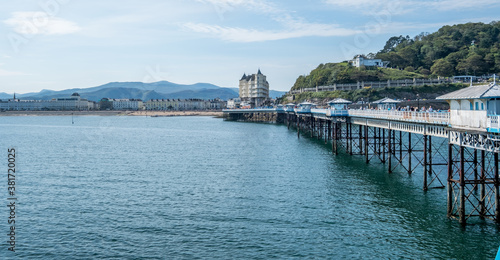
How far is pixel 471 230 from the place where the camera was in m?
26.1

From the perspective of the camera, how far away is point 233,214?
103 feet

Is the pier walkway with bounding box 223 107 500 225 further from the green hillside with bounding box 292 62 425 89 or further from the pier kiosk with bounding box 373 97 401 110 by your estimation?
the green hillside with bounding box 292 62 425 89

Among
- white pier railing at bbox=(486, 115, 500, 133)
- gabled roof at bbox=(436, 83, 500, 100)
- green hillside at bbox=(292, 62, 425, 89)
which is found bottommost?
white pier railing at bbox=(486, 115, 500, 133)

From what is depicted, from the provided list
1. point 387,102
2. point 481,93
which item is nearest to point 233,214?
point 481,93

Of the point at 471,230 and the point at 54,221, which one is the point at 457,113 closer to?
the point at 471,230

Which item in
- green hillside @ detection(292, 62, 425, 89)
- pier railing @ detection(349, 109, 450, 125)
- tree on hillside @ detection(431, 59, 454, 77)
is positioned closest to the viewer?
pier railing @ detection(349, 109, 450, 125)

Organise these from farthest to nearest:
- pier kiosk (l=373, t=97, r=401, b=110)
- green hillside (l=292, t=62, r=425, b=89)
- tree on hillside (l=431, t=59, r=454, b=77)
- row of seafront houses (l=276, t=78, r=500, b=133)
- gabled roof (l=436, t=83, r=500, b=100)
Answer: tree on hillside (l=431, t=59, r=454, b=77), green hillside (l=292, t=62, r=425, b=89), pier kiosk (l=373, t=97, r=401, b=110), gabled roof (l=436, t=83, r=500, b=100), row of seafront houses (l=276, t=78, r=500, b=133)

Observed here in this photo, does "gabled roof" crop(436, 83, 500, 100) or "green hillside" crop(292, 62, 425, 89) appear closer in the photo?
"gabled roof" crop(436, 83, 500, 100)

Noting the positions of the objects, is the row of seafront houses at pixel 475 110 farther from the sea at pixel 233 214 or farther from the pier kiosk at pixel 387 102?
the pier kiosk at pixel 387 102

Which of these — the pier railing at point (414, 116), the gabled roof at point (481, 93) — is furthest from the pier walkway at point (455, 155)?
the gabled roof at point (481, 93)

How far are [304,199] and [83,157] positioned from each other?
39838 millimetres

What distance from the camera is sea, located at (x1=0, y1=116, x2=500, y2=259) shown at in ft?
80.2

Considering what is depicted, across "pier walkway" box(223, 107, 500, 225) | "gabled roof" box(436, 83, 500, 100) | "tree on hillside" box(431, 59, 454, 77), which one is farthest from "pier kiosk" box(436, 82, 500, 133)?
"tree on hillside" box(431, 59, 454, 77)

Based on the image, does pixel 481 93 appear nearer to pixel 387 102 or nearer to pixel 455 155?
pixel 455 155
